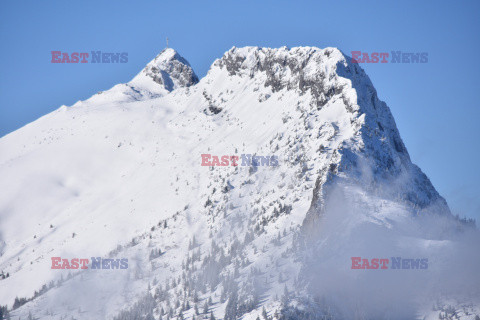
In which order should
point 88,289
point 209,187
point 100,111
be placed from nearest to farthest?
point 88,289 < point 209,187 < point 100,111

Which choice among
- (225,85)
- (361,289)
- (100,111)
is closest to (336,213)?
(361,289)

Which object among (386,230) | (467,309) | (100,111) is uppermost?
(100,111)

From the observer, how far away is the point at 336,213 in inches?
3356

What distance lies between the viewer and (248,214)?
328 feet

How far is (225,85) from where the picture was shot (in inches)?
6540

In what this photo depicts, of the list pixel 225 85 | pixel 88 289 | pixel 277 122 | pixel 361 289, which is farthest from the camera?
pixel 225 85

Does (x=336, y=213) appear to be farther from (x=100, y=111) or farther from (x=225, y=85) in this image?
(x=100, y=111)

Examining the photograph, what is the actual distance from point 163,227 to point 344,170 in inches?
1484

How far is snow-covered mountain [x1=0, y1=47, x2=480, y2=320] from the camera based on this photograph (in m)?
76.8

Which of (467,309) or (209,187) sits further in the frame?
(209,187)

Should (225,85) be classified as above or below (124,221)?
above

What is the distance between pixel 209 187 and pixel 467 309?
5856cm

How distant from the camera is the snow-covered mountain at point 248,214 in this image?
252 ft

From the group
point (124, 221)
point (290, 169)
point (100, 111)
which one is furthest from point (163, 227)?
point (100, 111)
